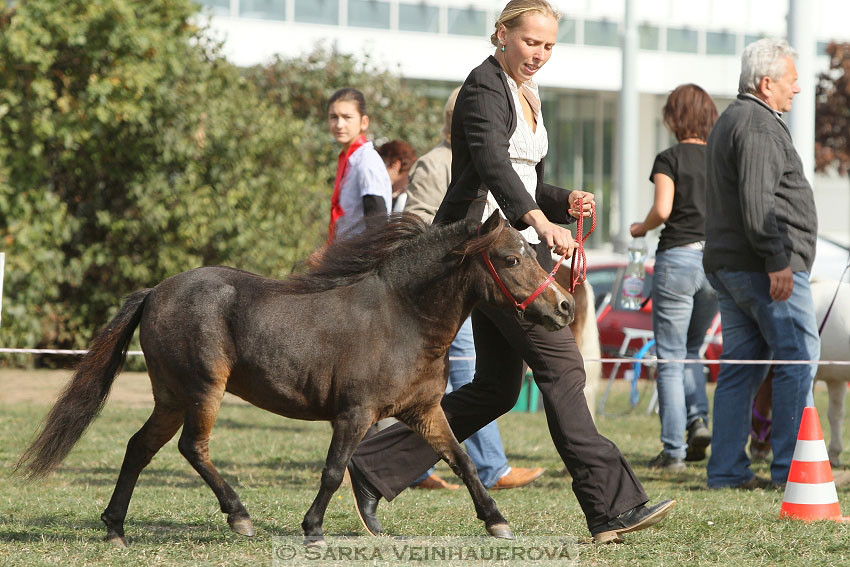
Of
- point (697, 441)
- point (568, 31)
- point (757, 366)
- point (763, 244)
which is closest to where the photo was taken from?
point (763, 244)

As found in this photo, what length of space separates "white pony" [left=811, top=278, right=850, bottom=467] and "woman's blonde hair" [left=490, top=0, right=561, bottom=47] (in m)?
3.90

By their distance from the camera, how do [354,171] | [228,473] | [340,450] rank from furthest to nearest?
[228,473] → [354,171] → [340,450]

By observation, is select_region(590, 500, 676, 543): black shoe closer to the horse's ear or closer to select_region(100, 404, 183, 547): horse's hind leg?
the horse's ear

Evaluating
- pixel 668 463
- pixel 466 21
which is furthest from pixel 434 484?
pixel 466 21

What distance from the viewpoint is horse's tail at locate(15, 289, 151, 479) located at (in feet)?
16.3

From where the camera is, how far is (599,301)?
15.0m

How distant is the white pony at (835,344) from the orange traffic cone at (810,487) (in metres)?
2.14

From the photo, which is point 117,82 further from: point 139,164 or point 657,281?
point 657,281

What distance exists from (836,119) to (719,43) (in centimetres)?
602

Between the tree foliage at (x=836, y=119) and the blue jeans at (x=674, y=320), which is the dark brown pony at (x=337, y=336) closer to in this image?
the blue jeans at (x=674, y=320)

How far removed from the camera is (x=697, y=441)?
8.23 meters

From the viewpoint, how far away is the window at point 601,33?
31.8 meters

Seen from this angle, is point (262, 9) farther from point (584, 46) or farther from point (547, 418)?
point (547, 418)

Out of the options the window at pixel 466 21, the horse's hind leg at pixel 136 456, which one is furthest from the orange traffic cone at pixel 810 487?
the window at pixel 466 21
